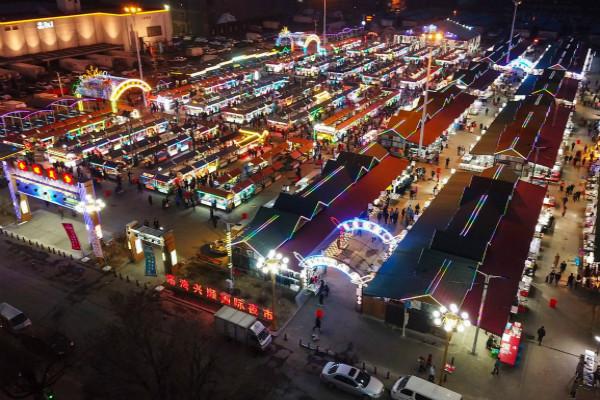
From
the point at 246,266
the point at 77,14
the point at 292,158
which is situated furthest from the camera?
the point at 77,14

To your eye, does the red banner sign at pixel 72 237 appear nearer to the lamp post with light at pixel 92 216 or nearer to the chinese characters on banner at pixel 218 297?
the lamp post with light at pixel 92 216

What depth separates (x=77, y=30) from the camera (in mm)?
87875

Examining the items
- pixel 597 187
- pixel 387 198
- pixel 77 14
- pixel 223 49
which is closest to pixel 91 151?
pixel 387 198

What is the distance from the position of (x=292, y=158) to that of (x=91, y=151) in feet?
63.2

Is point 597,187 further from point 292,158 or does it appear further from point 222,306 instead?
point 222,306

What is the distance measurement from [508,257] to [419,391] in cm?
1065

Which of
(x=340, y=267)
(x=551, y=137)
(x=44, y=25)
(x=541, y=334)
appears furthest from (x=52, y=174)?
(x=44, y=25)

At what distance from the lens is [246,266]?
30188mm

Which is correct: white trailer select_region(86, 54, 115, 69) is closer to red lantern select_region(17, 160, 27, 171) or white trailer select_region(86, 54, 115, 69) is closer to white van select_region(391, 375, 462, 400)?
red lantern select_region(17, 160, 27, 171)

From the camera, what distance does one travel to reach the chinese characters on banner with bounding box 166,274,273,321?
26.2 metres

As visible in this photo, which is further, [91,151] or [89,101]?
[89,101]

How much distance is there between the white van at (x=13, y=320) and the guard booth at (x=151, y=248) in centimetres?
688

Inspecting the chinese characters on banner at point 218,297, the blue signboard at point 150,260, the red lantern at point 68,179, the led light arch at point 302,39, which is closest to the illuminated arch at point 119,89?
the red lantern at point 68,179

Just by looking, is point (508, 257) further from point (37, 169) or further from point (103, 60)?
point (103, 60)
